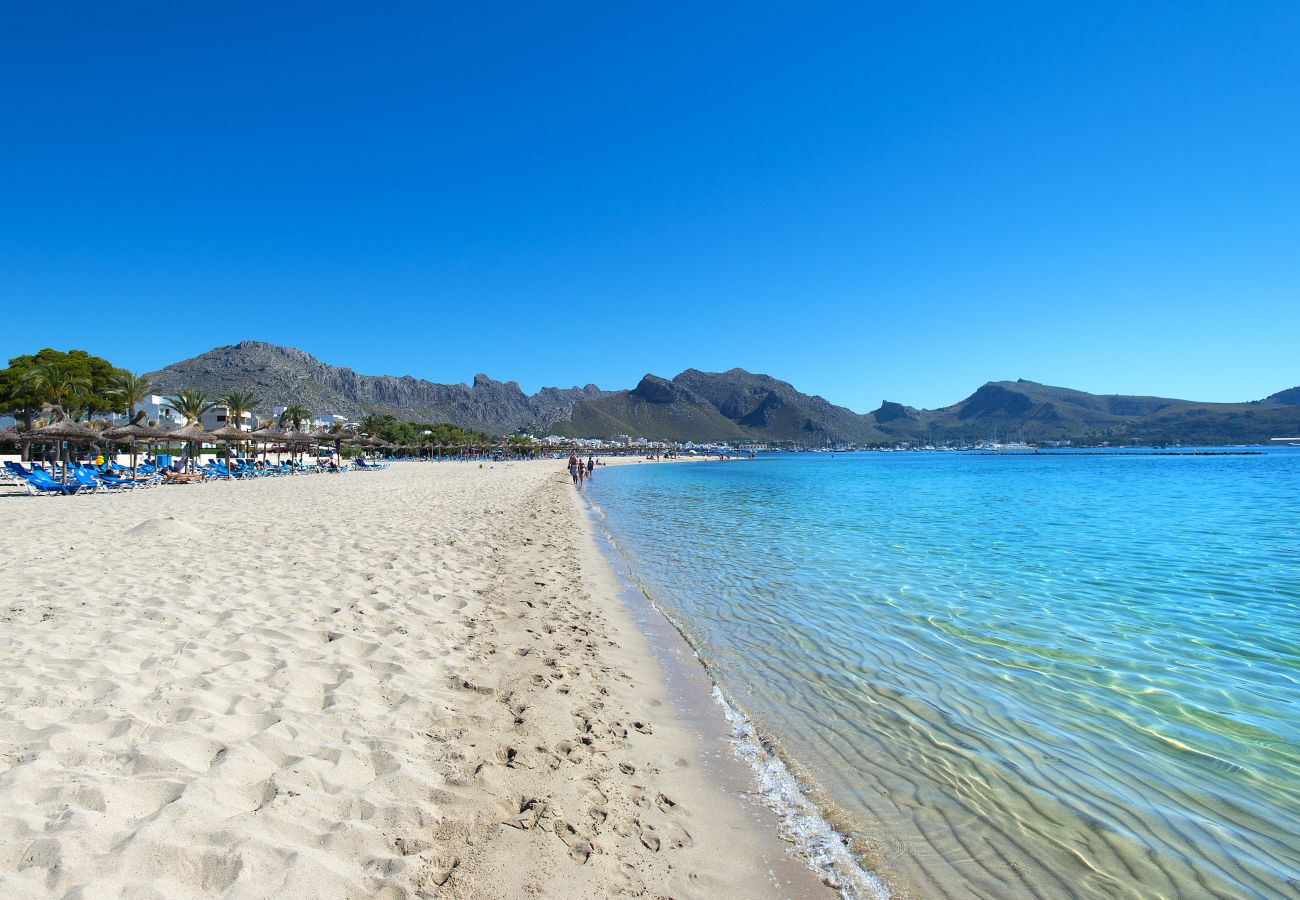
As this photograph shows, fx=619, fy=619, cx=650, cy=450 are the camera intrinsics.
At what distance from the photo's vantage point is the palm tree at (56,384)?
43.7 meters

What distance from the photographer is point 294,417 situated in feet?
226

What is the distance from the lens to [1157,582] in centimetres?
1066

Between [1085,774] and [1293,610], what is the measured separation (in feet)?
24.9

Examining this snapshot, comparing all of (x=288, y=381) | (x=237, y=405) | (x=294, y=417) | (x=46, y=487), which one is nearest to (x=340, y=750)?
(x=46, y=487)

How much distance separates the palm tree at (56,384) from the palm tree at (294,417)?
703 inches

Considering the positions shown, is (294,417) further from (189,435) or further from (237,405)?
(189,435)

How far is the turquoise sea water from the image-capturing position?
11.3 feet

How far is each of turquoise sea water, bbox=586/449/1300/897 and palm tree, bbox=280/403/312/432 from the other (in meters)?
66.6

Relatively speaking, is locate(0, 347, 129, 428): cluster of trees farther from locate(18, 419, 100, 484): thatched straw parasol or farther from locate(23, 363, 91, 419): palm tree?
locate(18, 419, 100, 484): thatched straw parasol

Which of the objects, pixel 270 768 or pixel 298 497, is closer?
pixel 270 768

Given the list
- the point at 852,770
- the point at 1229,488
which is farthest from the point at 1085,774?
the point at 1229,488

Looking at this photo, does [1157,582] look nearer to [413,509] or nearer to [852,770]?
[852,770]

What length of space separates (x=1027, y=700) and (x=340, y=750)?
5510 millimetres

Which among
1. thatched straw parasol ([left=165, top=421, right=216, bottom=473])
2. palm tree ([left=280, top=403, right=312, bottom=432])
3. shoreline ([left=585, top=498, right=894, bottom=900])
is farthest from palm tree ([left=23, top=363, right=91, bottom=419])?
shoreline ([left=585, top=498, right=894, bottom=900])
